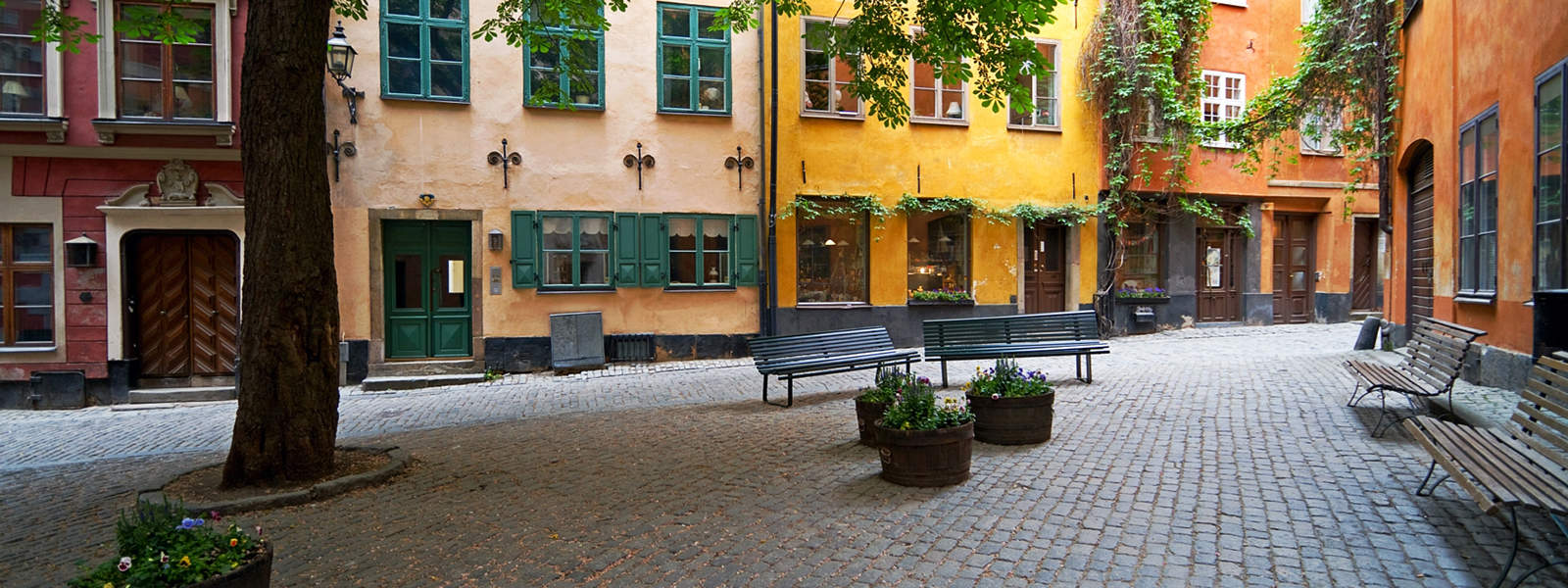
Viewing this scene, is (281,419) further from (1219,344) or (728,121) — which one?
(1219,344)

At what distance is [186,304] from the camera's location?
11.0 m

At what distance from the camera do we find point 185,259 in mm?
10938

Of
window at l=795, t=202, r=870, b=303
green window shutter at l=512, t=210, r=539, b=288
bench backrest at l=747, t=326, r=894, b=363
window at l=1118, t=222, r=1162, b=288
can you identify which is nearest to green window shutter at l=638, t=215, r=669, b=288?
green window shutter at l=512, t=210, r=539, b=288

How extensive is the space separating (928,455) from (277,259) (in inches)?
168

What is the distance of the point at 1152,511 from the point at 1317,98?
11.1 m

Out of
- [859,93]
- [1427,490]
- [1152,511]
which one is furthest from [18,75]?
[1427,490]

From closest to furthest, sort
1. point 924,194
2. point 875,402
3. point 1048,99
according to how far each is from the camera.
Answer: point 875,402, point 924,194, point 1048,99

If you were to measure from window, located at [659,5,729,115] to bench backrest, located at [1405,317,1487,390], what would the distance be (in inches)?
372

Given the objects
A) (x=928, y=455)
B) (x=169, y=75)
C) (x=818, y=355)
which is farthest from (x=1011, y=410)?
(x=169, y=75)

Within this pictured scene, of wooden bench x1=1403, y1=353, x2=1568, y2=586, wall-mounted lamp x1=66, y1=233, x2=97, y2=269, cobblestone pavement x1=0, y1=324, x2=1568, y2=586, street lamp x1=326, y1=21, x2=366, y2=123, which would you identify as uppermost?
street lamp x1=326, y1=21, x2=366, y2=123

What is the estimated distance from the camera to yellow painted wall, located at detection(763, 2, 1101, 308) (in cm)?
1323

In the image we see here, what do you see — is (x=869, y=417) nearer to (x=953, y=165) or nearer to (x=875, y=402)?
(x=875, y=402)

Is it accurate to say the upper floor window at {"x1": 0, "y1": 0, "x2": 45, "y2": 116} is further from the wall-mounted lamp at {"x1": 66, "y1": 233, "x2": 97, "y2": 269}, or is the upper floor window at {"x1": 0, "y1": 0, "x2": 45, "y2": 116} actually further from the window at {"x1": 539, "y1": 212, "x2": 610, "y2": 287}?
the window at {"x1": 539, "y1": 212, "x2": 610, "y2": 287}

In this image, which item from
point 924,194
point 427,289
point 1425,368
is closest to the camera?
point 1425,368
